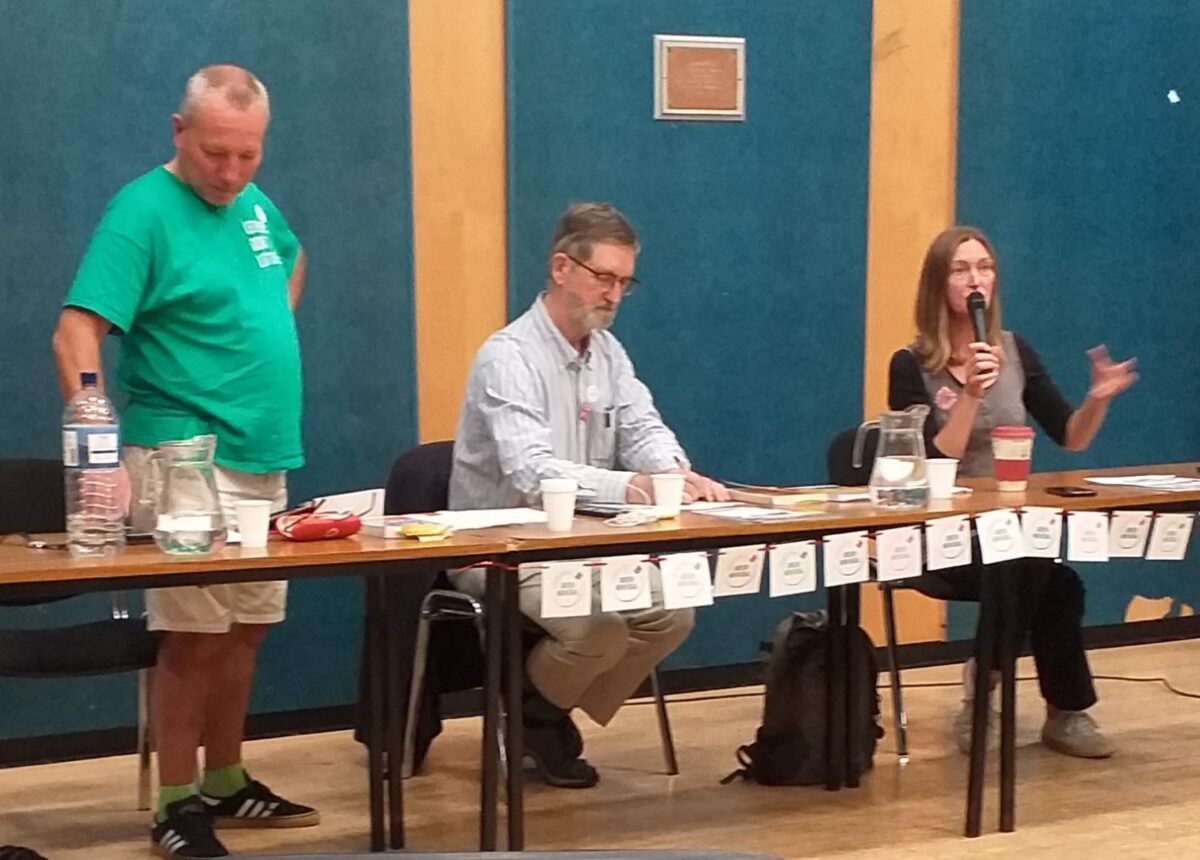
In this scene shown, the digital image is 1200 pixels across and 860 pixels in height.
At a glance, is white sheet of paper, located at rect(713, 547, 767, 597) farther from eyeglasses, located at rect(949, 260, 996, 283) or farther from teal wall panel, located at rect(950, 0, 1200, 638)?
teal wall panel, located at rect(950, 0, 1200, 638)

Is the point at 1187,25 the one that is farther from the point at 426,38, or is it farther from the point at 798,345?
the point at 426,38

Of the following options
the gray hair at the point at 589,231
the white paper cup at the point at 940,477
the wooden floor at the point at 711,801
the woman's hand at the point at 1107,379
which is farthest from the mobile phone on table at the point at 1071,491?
the gray hair at the point at 589,231

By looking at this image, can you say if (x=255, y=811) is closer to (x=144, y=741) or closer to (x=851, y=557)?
(x=144, y=741)

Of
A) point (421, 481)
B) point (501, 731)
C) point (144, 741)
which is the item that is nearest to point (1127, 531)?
point (501, 731)

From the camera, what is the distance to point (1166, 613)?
5355mm

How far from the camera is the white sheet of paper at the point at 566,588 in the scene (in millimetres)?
2793

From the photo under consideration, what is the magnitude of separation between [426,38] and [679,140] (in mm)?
742

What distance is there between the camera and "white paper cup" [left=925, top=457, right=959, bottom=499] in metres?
3.34

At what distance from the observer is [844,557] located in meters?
3.03

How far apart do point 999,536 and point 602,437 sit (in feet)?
2.95

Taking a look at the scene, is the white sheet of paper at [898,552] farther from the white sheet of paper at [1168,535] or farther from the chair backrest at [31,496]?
the chair backrest at [31,496]

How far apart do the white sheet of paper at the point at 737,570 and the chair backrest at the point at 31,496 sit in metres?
1.43

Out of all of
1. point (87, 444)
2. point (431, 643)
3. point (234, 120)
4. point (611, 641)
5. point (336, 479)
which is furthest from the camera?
point (336, 479)

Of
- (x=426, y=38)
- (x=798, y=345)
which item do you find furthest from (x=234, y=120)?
(x=798, y=345)
